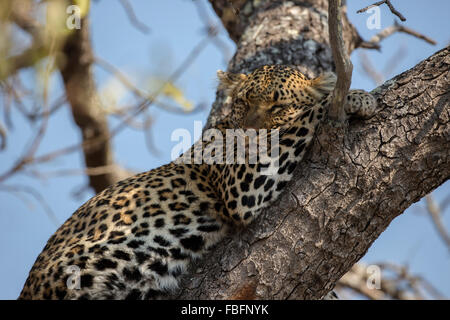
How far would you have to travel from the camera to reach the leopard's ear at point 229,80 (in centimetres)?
684

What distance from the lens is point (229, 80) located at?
6.87m

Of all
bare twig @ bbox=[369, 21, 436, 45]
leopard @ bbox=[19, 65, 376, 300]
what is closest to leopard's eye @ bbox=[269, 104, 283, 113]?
leopard @ bbox=[19, 65, 376, 300]

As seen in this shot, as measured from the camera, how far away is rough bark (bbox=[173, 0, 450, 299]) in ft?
15.8

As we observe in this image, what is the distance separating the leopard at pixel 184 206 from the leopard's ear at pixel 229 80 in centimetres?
30

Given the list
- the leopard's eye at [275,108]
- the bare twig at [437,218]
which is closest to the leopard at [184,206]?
the leopard's eye at [275,108]

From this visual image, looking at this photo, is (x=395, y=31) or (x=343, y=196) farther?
(x=395, y=31)

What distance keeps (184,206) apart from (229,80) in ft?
5.80

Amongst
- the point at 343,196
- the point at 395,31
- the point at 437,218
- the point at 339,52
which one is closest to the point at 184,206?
the point at 343,196

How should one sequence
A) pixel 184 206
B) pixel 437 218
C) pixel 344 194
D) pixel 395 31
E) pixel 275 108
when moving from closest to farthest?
pixel 344 194 < pixel 184 206 < pixel 275 108 < pixel 395 31 < pixel 437 218

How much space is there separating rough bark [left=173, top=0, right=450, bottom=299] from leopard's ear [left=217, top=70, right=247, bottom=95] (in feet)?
6.67

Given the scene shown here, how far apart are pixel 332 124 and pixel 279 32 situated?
10.1ft

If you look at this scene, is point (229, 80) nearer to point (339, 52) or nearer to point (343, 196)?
point (343, 196)

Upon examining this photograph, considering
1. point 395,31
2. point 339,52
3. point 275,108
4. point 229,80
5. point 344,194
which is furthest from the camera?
point 395,31
